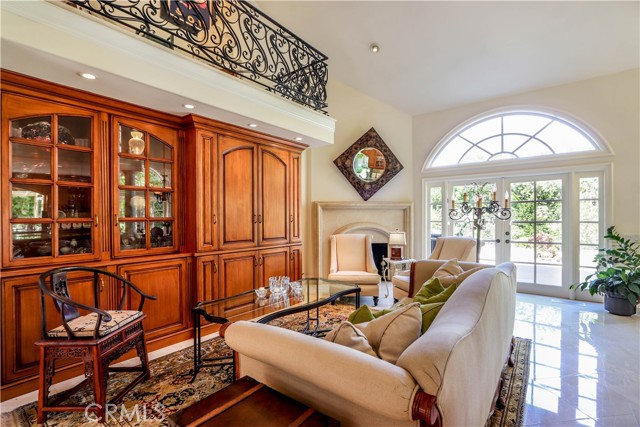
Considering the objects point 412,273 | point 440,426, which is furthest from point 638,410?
point 440,426

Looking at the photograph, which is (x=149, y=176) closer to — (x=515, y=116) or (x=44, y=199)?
(x=44, y=199)

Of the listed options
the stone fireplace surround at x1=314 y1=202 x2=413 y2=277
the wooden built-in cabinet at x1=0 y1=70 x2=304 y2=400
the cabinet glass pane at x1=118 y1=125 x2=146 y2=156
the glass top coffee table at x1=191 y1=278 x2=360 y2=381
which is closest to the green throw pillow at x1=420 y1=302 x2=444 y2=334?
the glass top coffee table at x1=191 y1=278 x2=360 y2=381

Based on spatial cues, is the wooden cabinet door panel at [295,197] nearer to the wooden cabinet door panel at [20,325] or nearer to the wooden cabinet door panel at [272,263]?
the wooden cabinet door panel at [272,263]

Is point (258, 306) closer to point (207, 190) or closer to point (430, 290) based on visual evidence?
point (207, 190)

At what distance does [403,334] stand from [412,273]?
2.16m

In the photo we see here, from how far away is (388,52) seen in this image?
4504mm

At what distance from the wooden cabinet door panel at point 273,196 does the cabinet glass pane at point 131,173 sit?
1.36m

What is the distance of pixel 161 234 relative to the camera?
3.17 metres

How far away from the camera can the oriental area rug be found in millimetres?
1906

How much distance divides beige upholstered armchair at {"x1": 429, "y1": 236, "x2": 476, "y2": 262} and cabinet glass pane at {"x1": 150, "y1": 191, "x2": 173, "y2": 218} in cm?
357

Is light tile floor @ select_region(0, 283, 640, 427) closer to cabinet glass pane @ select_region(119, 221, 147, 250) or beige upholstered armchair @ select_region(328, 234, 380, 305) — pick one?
cabinet glass pane @ select_region(119, 221, 147, 250)

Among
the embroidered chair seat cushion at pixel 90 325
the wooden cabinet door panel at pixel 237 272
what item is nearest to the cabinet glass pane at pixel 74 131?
the embroidered chair seat cushion at pixel 90 325

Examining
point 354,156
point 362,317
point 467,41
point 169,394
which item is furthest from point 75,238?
point 467,41

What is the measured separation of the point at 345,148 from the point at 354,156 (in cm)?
22
